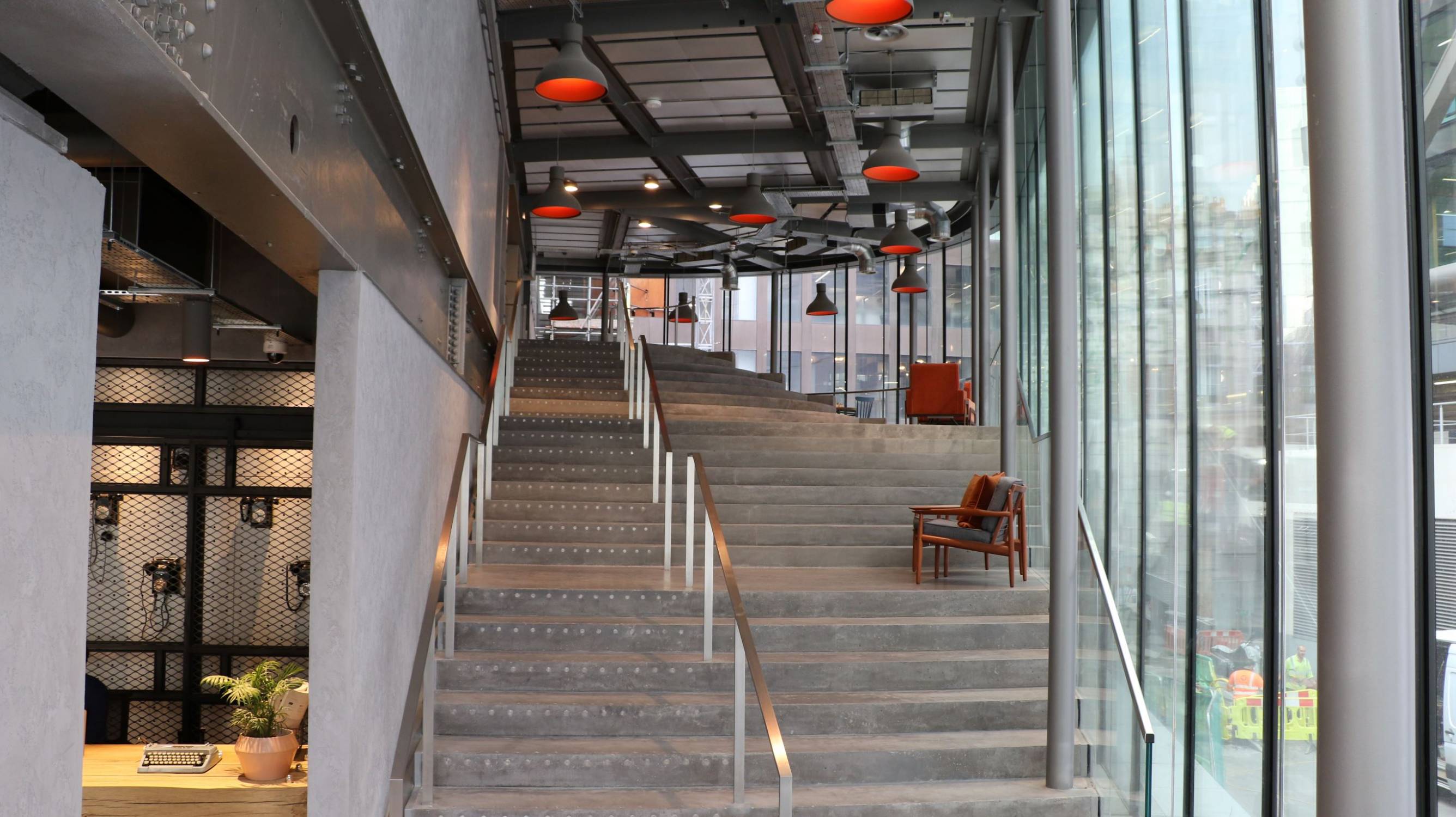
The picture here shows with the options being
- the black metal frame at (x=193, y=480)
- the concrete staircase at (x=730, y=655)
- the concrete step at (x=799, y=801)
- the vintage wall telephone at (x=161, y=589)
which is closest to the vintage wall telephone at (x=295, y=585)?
the black metal frame at (x=193, y=480)

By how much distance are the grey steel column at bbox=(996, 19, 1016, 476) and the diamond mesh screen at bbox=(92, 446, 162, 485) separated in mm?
6427

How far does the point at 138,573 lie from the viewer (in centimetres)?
751

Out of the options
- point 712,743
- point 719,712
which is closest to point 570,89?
point 719,712

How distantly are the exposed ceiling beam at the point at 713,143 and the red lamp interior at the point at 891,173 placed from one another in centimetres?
286

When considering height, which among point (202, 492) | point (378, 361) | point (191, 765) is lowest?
point (191, 765)

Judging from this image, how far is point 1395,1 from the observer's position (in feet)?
5.90

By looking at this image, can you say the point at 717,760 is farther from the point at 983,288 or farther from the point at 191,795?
the point at 983,288

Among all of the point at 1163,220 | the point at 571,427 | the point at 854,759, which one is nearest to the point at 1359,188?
the point at 1163,220

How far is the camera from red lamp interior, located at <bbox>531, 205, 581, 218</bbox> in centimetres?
1135

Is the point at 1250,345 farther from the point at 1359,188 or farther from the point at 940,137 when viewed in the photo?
the point at 940,137

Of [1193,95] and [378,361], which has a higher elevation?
[1193,95]

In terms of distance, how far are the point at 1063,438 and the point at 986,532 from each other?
7.62ft

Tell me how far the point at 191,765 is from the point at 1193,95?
552 cm

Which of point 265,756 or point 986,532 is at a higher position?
point 986,532
